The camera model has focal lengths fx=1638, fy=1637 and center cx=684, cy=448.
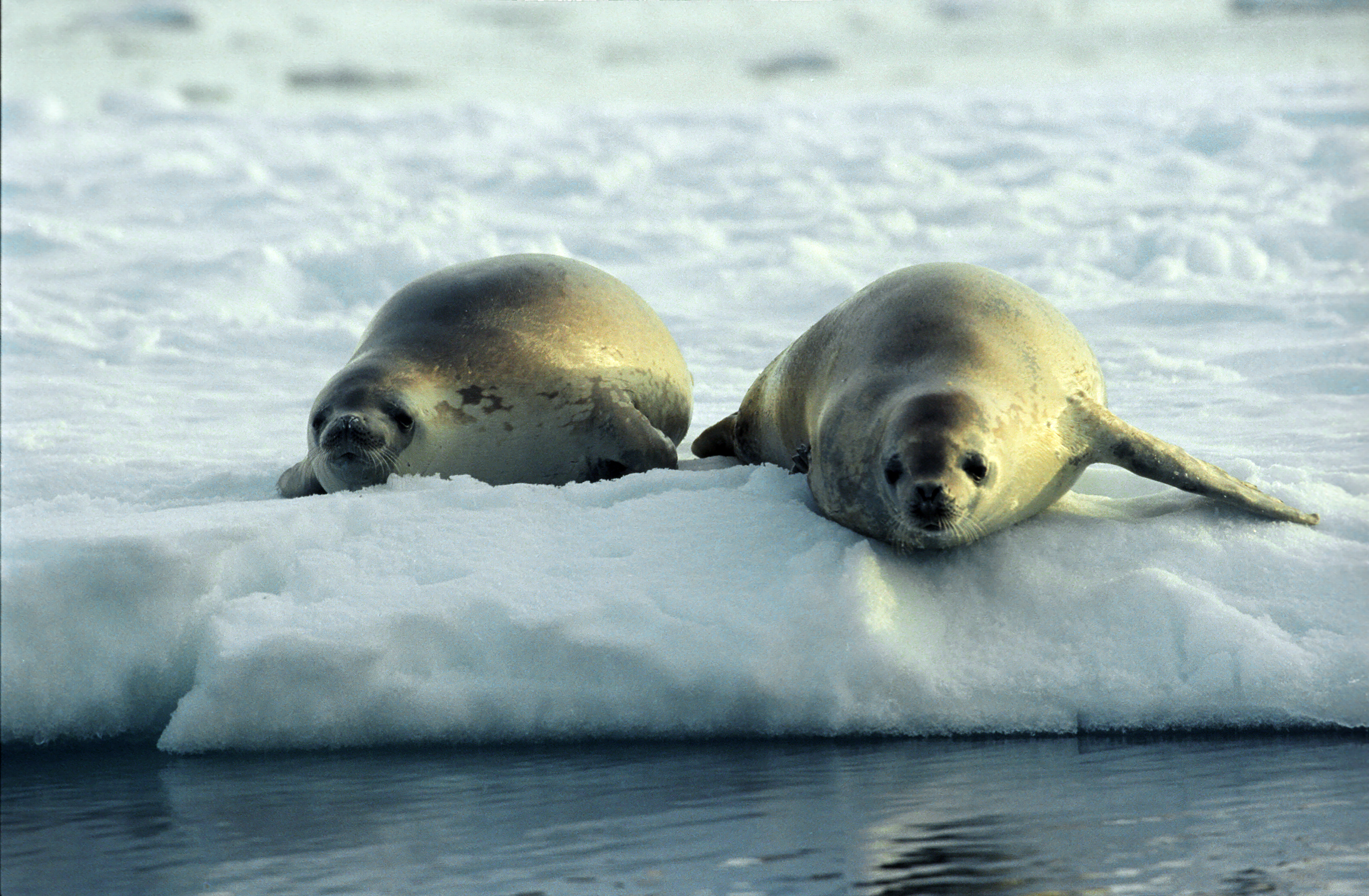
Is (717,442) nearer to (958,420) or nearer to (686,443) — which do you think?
(686,443)

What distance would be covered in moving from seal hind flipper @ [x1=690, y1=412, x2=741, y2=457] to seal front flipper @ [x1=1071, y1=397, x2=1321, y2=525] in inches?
71.1

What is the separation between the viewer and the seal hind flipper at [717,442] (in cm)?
609

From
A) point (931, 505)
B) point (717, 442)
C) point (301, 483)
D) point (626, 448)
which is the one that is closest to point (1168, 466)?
point (931, 505)

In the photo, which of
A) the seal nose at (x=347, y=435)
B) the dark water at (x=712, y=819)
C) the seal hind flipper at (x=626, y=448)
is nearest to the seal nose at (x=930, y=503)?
the dark water at (x=712, y=819)

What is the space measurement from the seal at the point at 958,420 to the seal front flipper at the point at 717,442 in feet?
3.10

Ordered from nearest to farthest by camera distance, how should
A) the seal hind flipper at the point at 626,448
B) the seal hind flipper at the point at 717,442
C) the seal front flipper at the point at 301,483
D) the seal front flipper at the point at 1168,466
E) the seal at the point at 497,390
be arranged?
the seal front flipper at the point at 1168,466 < the seal at the point at 497,390 < the seal front flipper at the point at 301,483 < the seal hind flipper at the point at 626,448 < the seal hind flipper at the point at 717,442

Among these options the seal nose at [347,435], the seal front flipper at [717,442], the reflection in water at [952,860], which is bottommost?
the reflection in water at [952,860]

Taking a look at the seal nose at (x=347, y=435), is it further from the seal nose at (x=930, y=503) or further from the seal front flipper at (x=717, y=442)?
the seal nose at (x=930, y=503)

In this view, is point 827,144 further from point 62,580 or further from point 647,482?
point 62,580

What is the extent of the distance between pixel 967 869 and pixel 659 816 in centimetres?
67

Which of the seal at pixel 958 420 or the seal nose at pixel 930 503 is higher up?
the seal at pixel 958 420

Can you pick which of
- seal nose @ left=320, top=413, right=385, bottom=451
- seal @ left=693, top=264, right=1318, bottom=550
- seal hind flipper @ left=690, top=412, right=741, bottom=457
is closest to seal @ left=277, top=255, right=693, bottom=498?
seal nose @ left=320, top=413, right=385, bottom=451

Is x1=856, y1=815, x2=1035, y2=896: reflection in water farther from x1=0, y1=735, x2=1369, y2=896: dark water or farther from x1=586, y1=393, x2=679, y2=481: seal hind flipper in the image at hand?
x1=586, y1=393, x2=679, y2=481: seal hind flipper

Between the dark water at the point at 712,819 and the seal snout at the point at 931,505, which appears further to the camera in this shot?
the seal snout at the point at 931,505
